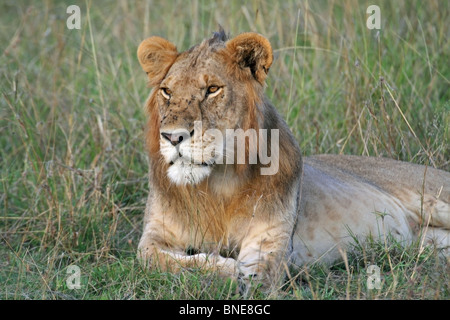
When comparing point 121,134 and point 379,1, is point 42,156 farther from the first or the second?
point 379,1

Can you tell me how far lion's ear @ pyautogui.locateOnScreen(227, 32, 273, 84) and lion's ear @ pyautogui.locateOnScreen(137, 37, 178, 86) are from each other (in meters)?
0.40

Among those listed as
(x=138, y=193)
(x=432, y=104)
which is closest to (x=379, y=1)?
(x=432, y=104)

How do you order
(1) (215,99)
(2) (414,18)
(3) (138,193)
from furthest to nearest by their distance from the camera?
(2) (414,18), (3) (138,193), (1) (215,99)

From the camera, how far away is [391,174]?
5.50 meters

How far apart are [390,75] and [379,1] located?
1.35 m

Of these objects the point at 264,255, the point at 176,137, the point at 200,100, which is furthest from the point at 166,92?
the point at 264,255

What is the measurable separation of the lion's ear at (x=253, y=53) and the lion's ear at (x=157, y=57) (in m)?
0.40

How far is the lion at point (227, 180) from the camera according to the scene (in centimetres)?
400

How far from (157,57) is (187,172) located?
876 millimetres

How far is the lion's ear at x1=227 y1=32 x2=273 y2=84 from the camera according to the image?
13.6 ft

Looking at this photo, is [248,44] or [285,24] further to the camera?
[285,24]

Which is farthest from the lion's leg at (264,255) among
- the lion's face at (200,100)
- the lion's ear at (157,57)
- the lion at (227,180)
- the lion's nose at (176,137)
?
the lion's ear at (157,57)

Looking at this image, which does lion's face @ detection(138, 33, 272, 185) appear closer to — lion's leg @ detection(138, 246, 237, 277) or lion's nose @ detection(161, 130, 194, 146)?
lion's nose @ detection(161, 130, 194, 146)

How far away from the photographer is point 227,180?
168 inches
